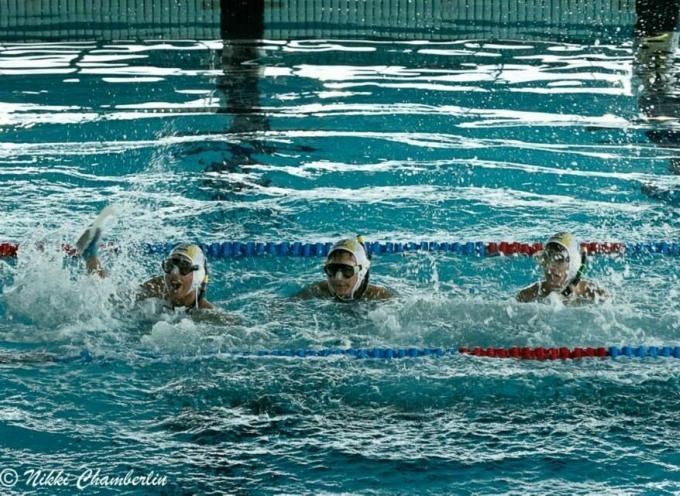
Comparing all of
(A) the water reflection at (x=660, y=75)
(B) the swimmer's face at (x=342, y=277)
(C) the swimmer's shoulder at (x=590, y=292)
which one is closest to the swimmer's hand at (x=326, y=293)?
(B) the swimmer's face at (x=342, y=277)

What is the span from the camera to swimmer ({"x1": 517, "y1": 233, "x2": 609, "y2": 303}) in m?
5.76

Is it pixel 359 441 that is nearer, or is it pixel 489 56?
pixel 359 441

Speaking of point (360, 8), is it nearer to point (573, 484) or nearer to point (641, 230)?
point (641, 230)

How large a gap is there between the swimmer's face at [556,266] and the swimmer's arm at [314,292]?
108cm

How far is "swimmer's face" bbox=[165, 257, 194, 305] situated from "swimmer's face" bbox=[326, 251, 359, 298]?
67 cm

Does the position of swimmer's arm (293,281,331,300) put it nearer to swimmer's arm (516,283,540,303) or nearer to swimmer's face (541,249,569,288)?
swimmer's arm (516,283,540,303)

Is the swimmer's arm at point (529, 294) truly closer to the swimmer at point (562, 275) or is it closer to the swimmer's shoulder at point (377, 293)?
the swimmer at point (562, 275)

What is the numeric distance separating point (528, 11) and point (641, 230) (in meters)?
6.39

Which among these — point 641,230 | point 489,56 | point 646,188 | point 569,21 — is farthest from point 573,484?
point 569,21

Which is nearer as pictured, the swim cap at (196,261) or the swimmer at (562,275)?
the swim cap at (196,261)

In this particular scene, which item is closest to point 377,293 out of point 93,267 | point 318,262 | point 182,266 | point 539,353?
point 318,262

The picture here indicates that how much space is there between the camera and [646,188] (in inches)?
299

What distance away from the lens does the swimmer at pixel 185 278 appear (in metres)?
5.54

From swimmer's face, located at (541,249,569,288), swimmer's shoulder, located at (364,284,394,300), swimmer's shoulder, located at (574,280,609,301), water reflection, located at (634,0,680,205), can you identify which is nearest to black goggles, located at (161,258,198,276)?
swimmer's shoulder, located at (364,284,394,300)
